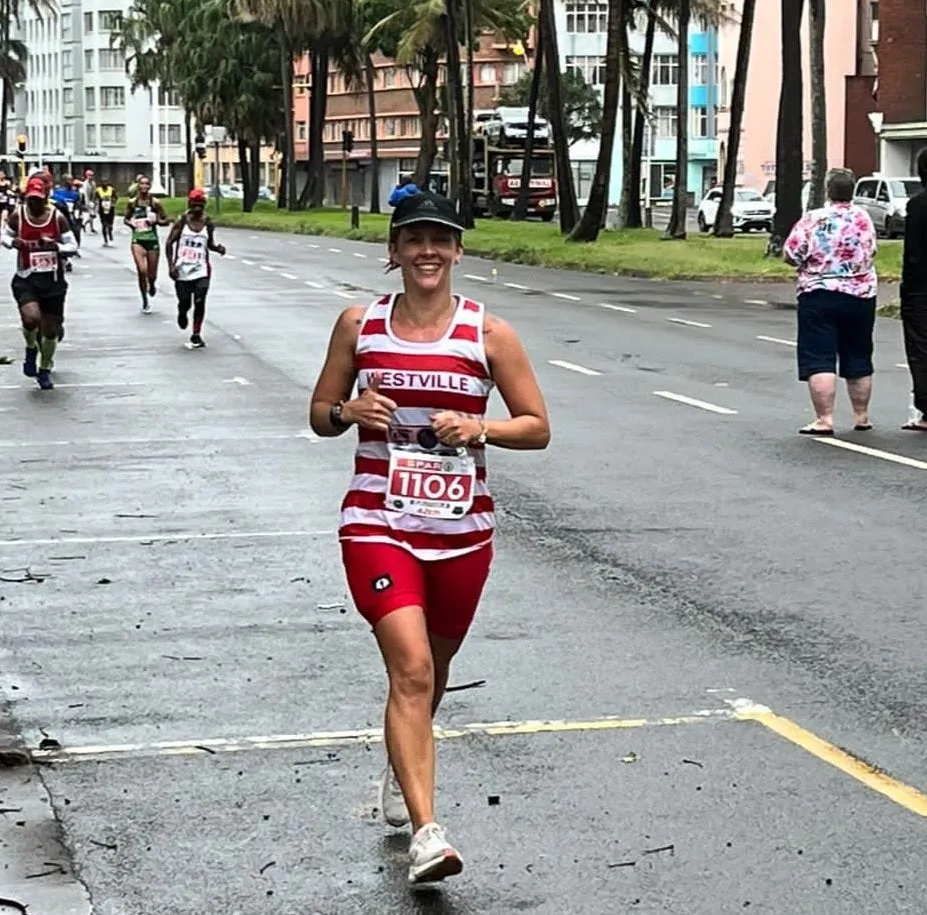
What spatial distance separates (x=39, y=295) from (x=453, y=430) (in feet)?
46.1

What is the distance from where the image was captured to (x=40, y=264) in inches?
743

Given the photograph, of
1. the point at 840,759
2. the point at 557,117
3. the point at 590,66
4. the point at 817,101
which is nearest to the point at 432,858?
the point at 840,759

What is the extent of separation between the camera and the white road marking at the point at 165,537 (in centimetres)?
1088

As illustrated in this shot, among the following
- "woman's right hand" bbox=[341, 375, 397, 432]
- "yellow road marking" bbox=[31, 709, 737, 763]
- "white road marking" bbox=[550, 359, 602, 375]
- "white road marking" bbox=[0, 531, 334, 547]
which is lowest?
"white road marking" bbox=[550, 359, 602, 375]

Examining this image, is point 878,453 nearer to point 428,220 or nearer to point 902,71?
point 428,220

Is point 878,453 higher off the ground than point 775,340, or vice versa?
point 878,453

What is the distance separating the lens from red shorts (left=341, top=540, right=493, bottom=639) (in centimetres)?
550

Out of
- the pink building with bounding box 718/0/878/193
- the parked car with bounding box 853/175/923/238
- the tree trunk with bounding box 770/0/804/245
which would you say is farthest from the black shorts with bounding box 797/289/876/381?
the pink building with bounding box 718/0/878/193

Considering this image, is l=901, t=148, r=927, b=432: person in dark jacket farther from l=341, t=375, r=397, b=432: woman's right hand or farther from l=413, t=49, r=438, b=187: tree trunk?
l=413, t=49, r=438, b=187: tree trunk

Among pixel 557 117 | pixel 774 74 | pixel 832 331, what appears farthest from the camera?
pixel 774 74

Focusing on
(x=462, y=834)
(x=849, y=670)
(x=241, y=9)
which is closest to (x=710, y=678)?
(x=849, y=670)

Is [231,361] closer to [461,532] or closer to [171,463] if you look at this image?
[171,463]

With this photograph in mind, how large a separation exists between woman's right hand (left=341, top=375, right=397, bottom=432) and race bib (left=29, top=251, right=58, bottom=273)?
13.7 metres

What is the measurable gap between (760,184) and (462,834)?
3774 inches
